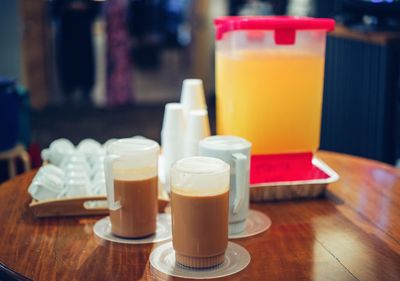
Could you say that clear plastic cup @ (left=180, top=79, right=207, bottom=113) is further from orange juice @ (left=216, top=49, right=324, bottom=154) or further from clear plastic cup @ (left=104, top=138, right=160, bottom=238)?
clear plastic cup @ (left=104, top=138, right=160, bottom=238)

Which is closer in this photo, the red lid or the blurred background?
the red lid

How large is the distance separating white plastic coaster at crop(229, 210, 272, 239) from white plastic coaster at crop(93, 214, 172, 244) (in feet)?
0.47

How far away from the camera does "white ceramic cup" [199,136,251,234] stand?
1.24 m

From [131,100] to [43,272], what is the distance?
19.4ft

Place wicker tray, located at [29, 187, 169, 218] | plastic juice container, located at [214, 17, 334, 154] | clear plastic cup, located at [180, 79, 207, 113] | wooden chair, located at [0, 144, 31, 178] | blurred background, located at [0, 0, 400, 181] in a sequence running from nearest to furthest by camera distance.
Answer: wicker tray, located at [29, 187, 169, 218], plastic juice container, located at [214, 17, 334, 154], clear plastic cup, located at [180, 79, 207, 113], wooden chair, located at [0, 144, 31, 178], blurred background, located at [0, 0, 400, 181]

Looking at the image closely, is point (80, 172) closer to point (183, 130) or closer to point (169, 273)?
point (183, 130)

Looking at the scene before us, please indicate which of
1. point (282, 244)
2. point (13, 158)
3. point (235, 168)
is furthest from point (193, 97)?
point (13, 158)

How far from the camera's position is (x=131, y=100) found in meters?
6.97

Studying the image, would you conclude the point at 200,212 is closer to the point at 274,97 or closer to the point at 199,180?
the point at 199,180

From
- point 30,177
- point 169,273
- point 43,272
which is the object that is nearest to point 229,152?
point 169,273

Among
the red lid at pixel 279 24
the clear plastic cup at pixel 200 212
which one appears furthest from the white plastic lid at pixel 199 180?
the red lid at pixel 279 24

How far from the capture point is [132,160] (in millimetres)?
1239

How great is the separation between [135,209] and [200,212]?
0.67ft

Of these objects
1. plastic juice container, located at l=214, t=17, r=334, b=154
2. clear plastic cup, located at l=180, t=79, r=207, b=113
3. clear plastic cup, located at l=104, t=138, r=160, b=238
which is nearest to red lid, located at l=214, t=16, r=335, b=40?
plastic juice container, located at l=214, t=17, r=334, b=154
